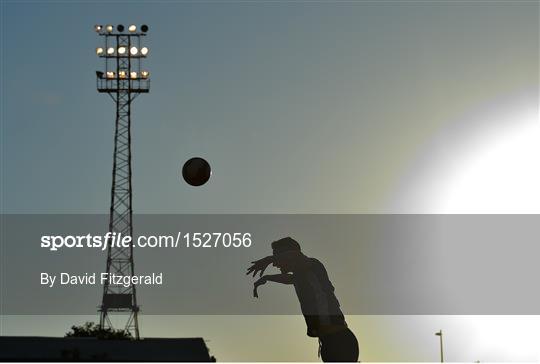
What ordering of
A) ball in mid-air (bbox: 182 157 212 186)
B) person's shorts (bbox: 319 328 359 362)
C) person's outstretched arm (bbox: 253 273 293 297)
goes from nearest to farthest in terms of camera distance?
person's shorts (bbox: 319 328 359 362)
person's outstretched arm (bbox: 253 273 293 297)
ball in mid-air (bbox: 182 157 212 186)

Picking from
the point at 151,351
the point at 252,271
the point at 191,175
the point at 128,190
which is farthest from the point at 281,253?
the point at 151,351

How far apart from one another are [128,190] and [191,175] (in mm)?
27736

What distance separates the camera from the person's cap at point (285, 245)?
555 inches

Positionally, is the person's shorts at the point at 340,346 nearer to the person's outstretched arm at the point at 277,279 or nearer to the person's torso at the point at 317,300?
the person's torso at the point at 317,300

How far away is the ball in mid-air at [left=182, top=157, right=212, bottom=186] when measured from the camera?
67.3ft

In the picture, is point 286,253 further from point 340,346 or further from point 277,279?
point 340,346

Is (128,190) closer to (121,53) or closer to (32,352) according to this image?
(121,53)

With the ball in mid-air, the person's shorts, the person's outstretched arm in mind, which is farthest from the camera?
the ball in mid-air

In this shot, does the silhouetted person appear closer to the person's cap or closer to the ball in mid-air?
the person's cap

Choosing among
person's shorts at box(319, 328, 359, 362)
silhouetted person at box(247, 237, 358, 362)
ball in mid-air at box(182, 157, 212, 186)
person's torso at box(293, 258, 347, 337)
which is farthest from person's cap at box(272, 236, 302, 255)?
ball in mid-air at box(182, 157, 212, 186)

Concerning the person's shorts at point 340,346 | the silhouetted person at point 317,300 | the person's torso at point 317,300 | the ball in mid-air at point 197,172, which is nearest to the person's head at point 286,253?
the silhouetted person at point 317,300

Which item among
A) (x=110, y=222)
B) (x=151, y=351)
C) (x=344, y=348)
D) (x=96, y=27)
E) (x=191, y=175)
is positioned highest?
(x=96, y=27)

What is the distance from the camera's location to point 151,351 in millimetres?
52031

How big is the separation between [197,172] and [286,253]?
678 centimetres
